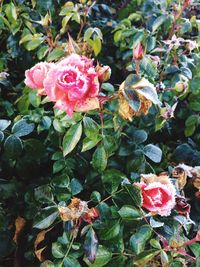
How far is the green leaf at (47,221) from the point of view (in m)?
0.89

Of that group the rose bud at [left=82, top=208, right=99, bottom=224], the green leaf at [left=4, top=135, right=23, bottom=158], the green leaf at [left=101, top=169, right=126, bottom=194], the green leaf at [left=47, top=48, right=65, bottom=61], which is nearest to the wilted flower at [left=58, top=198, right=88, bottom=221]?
the rose bud at [left=82, top=208, right=99, bottom=224]

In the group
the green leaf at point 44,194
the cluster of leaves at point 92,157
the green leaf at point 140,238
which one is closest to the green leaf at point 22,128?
the cluster of leaves at point 92,157

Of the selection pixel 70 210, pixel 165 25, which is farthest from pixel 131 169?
pixel 165 25

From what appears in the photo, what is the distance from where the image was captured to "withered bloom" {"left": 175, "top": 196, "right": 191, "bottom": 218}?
87 centimetres

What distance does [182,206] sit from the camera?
0.87 metres

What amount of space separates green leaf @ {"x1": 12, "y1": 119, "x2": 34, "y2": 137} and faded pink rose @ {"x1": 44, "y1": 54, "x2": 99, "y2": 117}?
0.73 ft

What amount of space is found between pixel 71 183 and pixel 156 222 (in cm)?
24

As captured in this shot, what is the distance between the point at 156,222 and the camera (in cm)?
83

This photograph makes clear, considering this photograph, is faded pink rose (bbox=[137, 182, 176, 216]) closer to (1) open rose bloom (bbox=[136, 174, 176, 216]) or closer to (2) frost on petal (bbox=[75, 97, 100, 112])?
(1) open rose bloom (bbox=[136, 174, 176, 216])

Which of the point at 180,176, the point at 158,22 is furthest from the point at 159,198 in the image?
the point at 158,22

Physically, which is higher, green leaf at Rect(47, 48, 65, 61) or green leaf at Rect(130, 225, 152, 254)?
green leaf at Rect(47, 48, 65, 61)

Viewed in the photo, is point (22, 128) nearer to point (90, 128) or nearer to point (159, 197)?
point (90, 128)

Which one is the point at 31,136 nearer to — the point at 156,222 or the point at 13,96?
the point at 13,96

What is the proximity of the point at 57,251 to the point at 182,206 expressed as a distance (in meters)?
0.29
